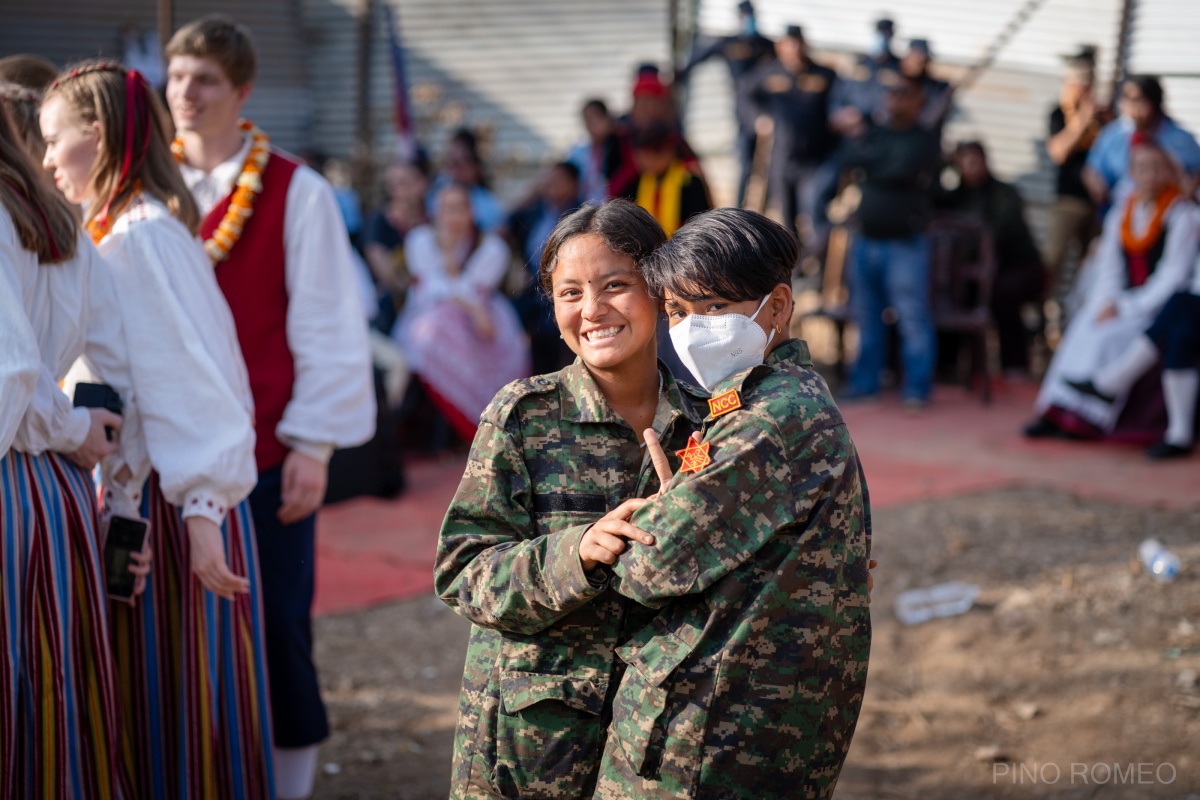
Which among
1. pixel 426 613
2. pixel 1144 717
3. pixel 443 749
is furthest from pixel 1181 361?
pixel 443 749

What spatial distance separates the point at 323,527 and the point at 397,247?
3422 millimetres

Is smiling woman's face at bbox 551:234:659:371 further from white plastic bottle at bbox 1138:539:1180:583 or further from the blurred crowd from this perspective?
the blurred crowd

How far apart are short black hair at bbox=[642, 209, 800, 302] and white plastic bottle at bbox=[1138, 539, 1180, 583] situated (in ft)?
12.2

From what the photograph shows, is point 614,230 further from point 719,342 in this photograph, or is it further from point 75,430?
point 75,430

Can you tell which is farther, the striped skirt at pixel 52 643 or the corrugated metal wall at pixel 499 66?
the corrugated metal wall at pixel 499 66

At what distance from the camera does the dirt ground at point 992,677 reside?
3.97 meters

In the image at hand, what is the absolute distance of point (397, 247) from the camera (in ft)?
31.5

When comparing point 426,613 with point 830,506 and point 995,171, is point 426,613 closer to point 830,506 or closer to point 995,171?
point 830,506

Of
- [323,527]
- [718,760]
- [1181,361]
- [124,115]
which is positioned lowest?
[323,527]

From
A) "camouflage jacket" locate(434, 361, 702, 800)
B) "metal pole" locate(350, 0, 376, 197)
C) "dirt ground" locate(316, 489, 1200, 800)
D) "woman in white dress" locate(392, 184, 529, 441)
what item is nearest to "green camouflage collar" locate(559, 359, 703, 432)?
"camouflage jacket" locate(434, 361, 702, 800)

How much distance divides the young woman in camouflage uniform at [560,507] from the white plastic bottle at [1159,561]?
11.9ft

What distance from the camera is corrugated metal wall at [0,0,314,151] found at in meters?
14.7

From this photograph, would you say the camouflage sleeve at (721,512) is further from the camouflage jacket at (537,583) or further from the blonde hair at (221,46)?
the blonde hair at (221,46)

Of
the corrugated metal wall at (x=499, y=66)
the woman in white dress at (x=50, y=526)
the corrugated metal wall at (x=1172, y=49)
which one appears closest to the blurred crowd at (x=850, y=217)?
the corrugated metal wall at (x=1172, y=49)
